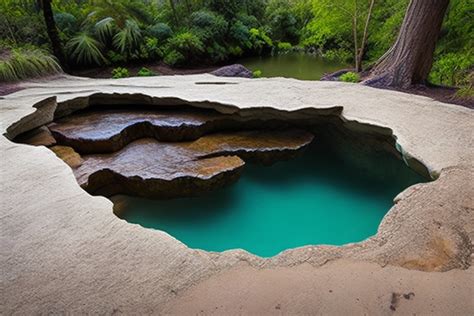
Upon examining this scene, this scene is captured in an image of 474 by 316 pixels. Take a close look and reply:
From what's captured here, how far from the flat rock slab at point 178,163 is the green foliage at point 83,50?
5001mm

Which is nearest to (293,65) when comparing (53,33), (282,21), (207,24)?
(207,24)

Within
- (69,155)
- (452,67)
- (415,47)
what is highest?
(415,47)

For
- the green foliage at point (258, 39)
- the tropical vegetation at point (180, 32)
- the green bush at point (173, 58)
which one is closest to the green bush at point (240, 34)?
the tropical vegetation at point (180, 32)

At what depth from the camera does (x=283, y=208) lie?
385cm

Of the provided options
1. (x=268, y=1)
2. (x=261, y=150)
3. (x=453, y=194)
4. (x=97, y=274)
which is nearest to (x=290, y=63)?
(x=268, y=1)

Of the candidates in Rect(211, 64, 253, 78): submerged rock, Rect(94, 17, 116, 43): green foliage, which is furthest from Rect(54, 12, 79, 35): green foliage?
Rect(211, 64, 253, 78): submerged rock

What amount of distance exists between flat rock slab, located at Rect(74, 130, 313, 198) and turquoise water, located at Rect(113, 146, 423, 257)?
0.23 m

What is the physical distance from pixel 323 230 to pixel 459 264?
173 cm

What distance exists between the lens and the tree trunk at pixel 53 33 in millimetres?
6635

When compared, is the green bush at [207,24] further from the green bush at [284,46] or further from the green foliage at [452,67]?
the green foliage at [452,67]

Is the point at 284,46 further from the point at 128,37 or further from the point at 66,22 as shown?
the point at 66,22

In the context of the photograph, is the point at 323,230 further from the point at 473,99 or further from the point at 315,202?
the point at 473,99

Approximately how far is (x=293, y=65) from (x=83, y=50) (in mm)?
7043

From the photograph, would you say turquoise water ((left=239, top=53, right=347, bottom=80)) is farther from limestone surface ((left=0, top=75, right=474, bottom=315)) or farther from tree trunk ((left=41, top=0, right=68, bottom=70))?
limestone surface ((left=0, top=75, right=474, bottom=315))
